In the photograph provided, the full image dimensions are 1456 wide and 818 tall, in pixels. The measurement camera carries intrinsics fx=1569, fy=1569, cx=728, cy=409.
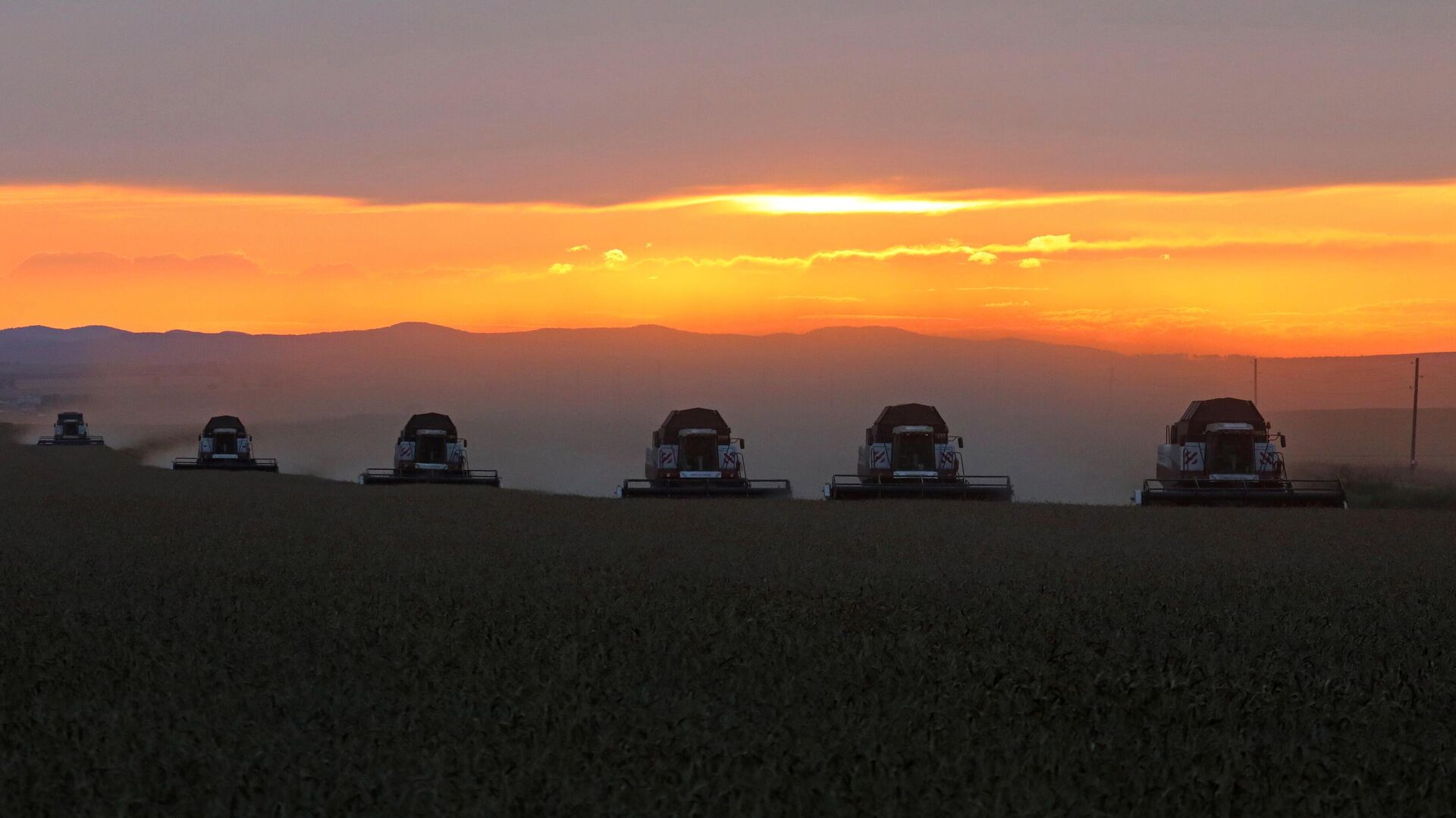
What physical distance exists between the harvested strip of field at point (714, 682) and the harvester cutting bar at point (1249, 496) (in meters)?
18.1

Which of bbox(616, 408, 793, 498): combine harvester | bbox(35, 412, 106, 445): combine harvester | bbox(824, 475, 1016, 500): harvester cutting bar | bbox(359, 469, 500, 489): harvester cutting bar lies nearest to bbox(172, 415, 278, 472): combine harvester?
bbox(359, 469, 500, 489): harvester cutting bar

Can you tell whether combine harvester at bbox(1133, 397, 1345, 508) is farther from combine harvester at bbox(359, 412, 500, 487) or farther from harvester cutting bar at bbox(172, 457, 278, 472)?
harvester cutting bar at bbox(172, 457, 278, 472)

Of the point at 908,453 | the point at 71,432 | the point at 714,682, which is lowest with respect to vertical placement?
the point at 714,682

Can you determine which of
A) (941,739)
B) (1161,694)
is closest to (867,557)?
(1161,694)

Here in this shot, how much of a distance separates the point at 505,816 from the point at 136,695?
14.0ft

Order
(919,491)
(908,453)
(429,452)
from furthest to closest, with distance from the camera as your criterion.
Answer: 1. (429,452)
2. (908,453)
3. (919,491)

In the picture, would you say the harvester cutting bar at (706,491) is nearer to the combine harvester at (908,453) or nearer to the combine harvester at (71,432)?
the combine harvester at (908,453)

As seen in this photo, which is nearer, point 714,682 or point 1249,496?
point 714,682

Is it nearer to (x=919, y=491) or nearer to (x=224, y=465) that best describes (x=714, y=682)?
(x=919, y=491)

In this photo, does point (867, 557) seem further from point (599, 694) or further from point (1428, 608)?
point (599, 694)

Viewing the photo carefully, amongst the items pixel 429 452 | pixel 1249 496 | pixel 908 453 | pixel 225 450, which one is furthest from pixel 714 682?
pixel 225 450

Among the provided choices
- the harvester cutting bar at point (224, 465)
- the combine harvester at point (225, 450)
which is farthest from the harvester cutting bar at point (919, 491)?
the combine harvester at point (225, 450)

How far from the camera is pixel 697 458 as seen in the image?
52.3 m

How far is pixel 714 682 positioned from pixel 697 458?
40505 millimetres
